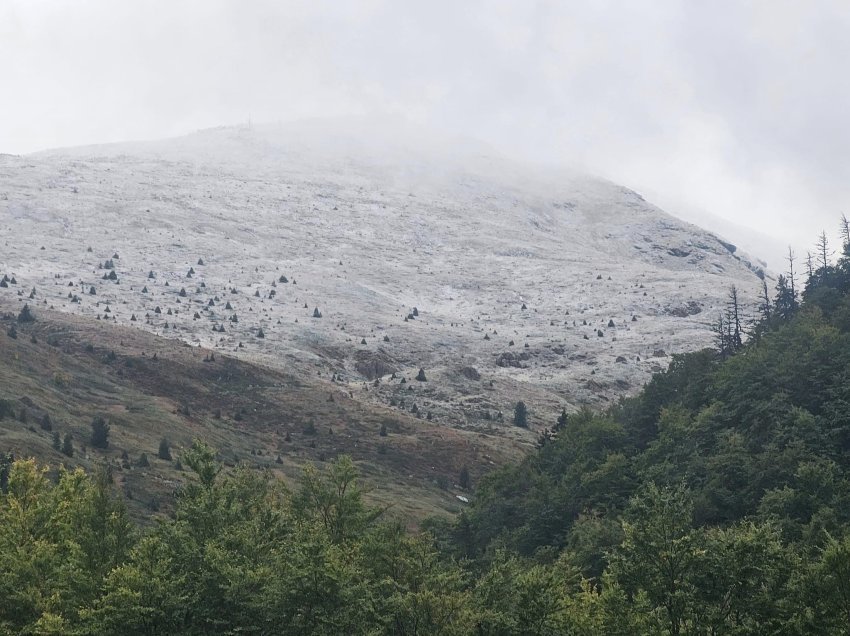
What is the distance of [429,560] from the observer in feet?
173

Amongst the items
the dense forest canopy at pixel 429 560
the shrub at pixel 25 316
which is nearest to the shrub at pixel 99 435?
the dense forest canopy at pixel 429 560

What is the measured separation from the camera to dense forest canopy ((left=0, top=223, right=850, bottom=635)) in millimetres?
44312

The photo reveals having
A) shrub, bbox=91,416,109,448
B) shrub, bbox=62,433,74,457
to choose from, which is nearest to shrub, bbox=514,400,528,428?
shrub, bbox=91,416,109,448

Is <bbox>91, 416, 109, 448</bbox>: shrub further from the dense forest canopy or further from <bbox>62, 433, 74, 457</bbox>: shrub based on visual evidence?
the dense forest canopy

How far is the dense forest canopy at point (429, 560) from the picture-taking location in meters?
44.3

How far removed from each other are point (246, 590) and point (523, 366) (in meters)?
132

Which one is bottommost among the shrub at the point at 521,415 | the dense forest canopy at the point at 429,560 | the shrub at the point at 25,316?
the shrub at the point at 521,415

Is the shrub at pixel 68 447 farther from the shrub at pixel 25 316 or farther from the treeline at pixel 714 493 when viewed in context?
the shrub at pixel 25 316

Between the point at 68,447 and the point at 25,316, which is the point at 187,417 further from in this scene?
the point at 25,316

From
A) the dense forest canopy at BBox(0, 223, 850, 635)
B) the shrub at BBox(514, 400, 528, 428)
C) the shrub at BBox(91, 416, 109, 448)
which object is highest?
the dense forest canopy at BBox(0, 223, 850, 635)

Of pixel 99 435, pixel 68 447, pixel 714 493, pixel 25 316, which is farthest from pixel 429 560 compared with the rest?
pixel 25 316

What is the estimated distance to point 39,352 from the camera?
124 metres

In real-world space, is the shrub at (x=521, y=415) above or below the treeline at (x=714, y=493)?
below

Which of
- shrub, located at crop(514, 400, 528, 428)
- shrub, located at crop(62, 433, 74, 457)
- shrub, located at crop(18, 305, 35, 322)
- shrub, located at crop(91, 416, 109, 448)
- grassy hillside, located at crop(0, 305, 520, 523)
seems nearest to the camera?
shrub, located at crop(62, 433, 74, 457)
